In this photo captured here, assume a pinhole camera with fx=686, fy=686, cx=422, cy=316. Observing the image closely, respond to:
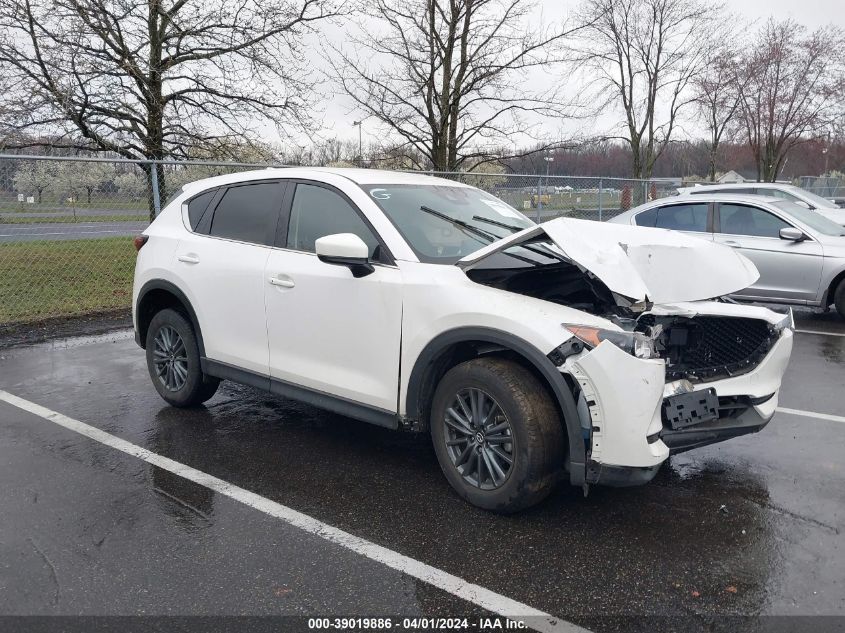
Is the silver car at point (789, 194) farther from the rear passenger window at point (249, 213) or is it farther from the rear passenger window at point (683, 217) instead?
the rear passenger window at point (249, 213)

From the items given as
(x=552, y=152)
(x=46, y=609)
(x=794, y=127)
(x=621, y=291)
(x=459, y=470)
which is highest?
(x=794, y=127)

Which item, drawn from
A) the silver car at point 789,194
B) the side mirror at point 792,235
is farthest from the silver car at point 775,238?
the silver car at point 789,194

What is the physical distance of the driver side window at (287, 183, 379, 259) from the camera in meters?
4.16

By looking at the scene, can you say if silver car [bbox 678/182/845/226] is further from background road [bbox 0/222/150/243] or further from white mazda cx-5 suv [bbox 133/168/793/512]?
background road [bbox 0/222/150/243]

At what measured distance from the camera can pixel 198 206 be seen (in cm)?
520

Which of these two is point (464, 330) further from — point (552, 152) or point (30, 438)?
point (552, 152)

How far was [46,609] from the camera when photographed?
2760 mm

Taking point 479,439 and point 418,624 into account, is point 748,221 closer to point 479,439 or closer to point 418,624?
point 479,439

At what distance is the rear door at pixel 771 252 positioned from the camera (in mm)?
8492

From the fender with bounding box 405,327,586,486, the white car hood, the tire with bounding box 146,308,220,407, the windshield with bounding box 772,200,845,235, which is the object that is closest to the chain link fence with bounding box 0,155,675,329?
the tire with bounding box 146,308,220,407

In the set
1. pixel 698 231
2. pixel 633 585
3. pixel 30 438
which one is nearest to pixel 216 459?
pixel 30 438

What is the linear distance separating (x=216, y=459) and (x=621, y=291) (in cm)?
272

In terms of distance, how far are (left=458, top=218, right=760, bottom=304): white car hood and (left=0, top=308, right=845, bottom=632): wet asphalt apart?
45.8 inches

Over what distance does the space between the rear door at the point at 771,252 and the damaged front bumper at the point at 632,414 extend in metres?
5.93
